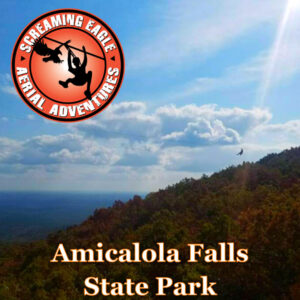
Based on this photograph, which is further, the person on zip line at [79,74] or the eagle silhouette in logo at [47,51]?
the person on zip line at [79,74]

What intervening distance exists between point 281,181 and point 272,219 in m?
43.5

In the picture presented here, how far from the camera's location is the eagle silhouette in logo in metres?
11.2

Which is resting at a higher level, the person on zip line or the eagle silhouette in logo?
the eagle silhouette in logo

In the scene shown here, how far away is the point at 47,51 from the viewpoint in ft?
36.8

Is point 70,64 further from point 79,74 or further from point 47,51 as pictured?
point 47,51

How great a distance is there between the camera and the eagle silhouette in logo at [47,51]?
1123 cm

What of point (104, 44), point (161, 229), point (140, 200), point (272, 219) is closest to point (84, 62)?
point (104, 44)

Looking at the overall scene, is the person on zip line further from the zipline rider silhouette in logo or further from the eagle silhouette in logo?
the eagle silhouette in logo

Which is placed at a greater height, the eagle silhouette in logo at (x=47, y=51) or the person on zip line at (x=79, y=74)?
the eagle silhouette in logo at (x=47, y=51)

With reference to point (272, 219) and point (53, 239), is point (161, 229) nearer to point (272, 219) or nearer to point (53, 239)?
point (272, 219)

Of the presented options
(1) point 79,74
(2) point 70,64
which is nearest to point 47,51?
(2) point 70,64

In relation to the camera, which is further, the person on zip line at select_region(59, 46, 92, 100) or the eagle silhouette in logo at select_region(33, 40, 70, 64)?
the person on zip line at select_region(59, 46, 92, 100)

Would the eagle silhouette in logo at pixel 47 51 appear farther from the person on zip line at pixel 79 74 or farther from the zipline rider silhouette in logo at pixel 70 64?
the person on zip line at pixel 79 74

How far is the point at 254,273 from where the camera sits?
22.6m
